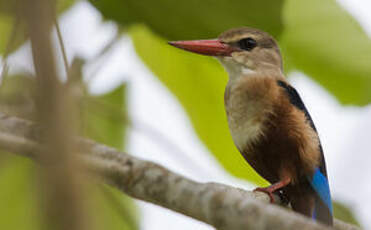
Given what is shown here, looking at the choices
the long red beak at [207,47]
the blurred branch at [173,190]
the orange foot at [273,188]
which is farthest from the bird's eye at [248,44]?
the blurred branch at [173,190]

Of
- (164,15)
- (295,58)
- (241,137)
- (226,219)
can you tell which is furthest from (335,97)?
(226,219)

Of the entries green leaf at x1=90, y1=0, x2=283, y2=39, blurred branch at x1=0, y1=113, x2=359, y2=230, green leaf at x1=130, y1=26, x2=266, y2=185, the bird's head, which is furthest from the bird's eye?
blurred branch at x1=0, y1=113, x2=359, y2=230

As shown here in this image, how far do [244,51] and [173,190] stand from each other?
2155 mm

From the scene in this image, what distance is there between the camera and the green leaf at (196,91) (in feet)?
10.2

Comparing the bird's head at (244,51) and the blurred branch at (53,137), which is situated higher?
the blurred branch at (53,137)

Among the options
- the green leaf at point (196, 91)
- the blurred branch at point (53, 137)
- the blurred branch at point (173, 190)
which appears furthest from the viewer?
the green leaf at point (196, 91)

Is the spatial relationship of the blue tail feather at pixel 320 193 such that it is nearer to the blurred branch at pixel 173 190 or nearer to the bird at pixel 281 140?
the bird at pixel 281 140

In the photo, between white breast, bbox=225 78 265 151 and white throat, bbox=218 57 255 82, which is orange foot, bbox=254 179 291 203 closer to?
white breast, bbox=225 78 265 151

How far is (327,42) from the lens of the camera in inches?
106

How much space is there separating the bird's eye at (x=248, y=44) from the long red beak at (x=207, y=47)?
0.33 ft

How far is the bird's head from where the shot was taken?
3.23 m

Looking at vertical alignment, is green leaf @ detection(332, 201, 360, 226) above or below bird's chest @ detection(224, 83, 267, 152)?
below

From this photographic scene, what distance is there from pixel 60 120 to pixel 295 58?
226cm

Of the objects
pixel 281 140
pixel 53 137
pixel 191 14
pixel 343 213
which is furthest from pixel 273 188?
pixel 53 137
